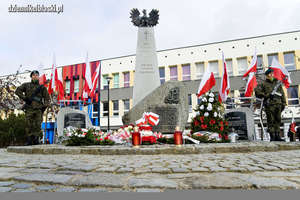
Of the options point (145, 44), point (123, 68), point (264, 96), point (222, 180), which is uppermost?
point (123, 68)

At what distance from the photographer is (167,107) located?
7953mm

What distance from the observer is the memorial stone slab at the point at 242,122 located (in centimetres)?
883

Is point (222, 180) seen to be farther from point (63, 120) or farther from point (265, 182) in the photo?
point (63, 120)

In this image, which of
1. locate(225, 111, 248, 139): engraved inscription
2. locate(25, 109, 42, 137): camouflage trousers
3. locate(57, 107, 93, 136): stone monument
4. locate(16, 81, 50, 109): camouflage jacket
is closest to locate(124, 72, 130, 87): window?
locate(57, 107, 93, 136): stone monument

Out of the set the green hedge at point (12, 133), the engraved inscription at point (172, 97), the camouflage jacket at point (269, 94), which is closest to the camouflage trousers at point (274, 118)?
the camouflage jacket at point (269, 94)

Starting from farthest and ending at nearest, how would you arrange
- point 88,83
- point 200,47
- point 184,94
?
point 200,47 < point 88,83 < point 184,94

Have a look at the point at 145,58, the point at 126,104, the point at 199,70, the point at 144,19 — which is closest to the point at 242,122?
the point at 145,58

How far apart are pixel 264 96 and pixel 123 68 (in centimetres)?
2134

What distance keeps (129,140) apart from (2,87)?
9.33 meters

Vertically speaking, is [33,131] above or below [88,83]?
below

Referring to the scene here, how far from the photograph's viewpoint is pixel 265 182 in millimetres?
2068

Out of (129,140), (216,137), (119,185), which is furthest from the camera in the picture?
(216,137)

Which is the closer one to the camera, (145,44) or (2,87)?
(145,44)

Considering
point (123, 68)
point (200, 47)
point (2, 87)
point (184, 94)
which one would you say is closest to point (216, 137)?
point (184, 94)
